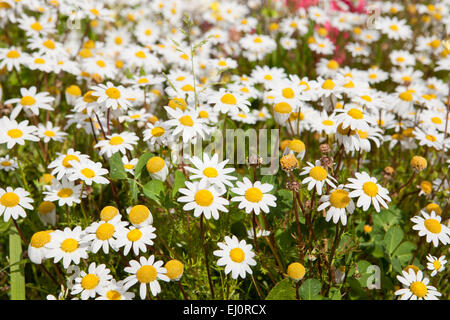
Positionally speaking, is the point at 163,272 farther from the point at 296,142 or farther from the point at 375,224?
the point at 375,224

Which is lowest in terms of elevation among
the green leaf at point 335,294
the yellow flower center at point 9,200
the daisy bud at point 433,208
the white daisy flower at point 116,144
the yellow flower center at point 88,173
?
the green leaf at point 335,294

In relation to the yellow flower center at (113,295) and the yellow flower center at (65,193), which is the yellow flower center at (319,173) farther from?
A: the yellow flower center at (65,193)

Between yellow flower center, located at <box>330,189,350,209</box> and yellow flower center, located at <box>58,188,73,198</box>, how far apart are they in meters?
1.39

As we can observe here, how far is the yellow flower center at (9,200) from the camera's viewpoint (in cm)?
202

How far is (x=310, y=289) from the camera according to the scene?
1.86 meters

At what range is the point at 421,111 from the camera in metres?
3.05

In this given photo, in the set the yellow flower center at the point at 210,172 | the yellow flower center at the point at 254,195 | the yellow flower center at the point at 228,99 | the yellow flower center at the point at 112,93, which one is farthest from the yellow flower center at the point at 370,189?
the yellow flower center at the point at 112,93

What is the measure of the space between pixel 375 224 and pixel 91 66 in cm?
237

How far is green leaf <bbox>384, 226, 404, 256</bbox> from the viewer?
2270mm

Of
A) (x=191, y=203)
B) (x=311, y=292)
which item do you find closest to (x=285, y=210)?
(x=311, y=292)

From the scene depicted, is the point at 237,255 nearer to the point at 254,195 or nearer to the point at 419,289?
the point at 254,195

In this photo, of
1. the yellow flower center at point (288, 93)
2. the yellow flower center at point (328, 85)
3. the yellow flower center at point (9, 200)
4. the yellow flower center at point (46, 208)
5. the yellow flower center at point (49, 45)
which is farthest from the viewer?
the yellow flower center at point (49, 45)

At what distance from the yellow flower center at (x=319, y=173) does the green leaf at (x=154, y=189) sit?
2.58 feet

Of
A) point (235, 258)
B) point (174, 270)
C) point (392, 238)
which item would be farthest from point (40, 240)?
point (392, 238)
